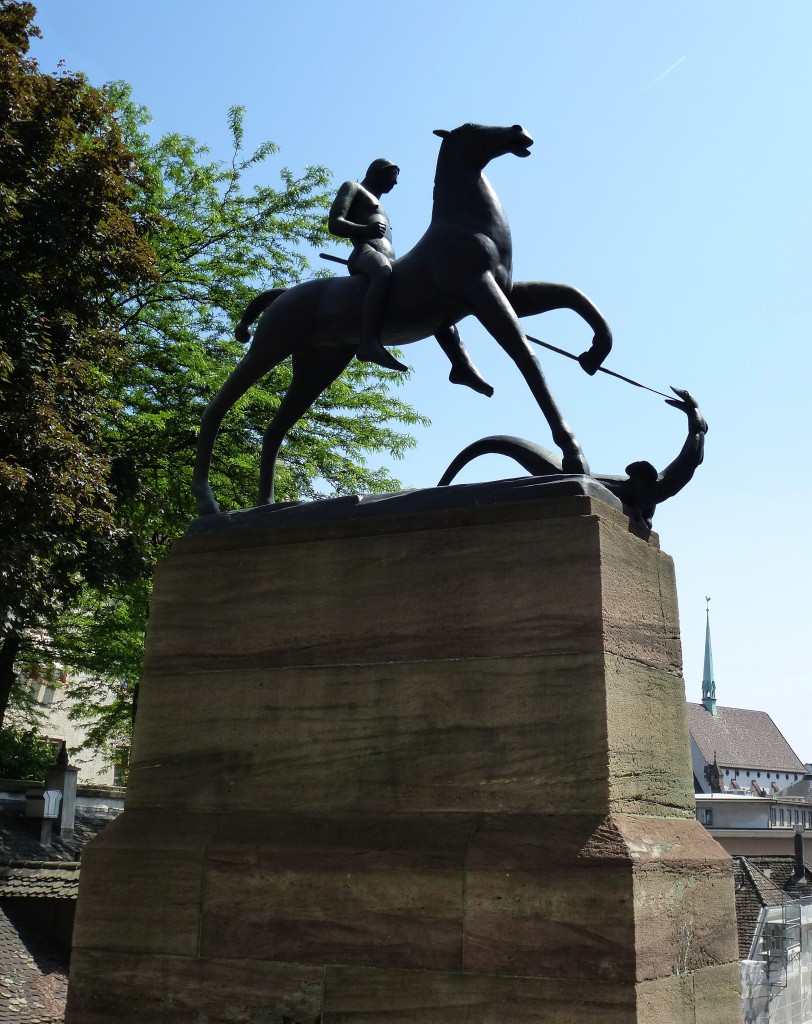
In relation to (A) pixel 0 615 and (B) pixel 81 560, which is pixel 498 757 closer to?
A: (A) pixel 0 615

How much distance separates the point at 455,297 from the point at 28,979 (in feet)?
61.3

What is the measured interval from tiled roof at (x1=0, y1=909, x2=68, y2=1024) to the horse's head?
664 inches

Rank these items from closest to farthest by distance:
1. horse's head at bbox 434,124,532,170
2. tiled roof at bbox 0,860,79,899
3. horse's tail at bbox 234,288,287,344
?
1. horse's head at bbox 434,124,532,170
2. horse's tail at bbox 234,288,287,344
3. tiled roof at bbox 0,860,79,899

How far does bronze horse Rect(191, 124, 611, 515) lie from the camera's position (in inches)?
205

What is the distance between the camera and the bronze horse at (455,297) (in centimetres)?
521

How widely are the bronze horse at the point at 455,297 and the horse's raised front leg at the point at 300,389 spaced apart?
91 mm

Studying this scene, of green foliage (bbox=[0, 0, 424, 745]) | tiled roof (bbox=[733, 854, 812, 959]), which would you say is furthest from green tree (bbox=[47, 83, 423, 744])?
tiled roof (bbox=[733, 854, 812, 959])

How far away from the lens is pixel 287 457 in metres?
20.3

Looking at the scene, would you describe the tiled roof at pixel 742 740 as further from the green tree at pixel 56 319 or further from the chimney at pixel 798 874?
the green tree at pixel 56 319

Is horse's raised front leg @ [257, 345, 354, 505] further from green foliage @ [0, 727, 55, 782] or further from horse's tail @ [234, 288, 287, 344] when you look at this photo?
green foliage @ [0, 727, 55, 782]

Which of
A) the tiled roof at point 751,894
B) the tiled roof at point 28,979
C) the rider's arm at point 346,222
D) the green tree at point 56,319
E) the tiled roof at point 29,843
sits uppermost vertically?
the green tree at point 56,319

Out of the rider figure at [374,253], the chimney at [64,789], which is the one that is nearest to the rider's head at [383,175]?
the rider figure at [374,253]

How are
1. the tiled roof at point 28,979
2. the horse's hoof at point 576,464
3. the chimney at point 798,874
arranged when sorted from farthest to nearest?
the chimney at point 798,874
the tiled roof at point 28,979
the horse's hoof at point 576,464

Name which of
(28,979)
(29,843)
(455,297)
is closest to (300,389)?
(455,297)
